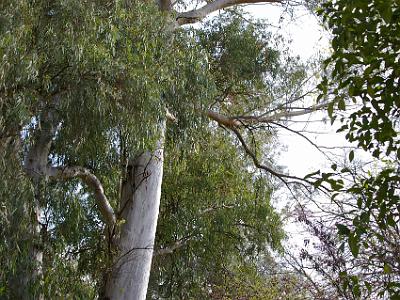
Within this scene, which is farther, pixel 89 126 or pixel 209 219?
pixel 209 219

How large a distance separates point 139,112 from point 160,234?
2497 millimetres

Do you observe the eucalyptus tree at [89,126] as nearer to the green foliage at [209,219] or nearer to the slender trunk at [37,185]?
the slender trunk at [37,185]

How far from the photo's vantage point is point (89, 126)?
4754mm

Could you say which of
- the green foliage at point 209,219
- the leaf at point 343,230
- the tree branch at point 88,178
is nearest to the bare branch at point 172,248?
the green foliage at point 209,219

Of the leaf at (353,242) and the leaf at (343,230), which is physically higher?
the leaf at (343,230)

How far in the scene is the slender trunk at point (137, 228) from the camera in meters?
5.86

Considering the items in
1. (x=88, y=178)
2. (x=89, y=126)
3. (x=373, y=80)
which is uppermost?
(x=88, y=178)

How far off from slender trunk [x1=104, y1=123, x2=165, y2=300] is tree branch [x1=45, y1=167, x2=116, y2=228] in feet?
0.71

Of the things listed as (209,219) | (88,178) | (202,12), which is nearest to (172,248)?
(209,219)

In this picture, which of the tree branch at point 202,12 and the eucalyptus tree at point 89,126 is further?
the tree branch at point 202,12

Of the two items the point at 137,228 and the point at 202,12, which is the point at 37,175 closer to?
the point at 137,228

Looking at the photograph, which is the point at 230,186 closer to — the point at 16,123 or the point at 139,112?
the point at 139,112

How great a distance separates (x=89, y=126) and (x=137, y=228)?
1571 mm

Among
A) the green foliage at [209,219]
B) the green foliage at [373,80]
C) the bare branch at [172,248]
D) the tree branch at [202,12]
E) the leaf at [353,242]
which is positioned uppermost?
the tree branch at [202,12]
